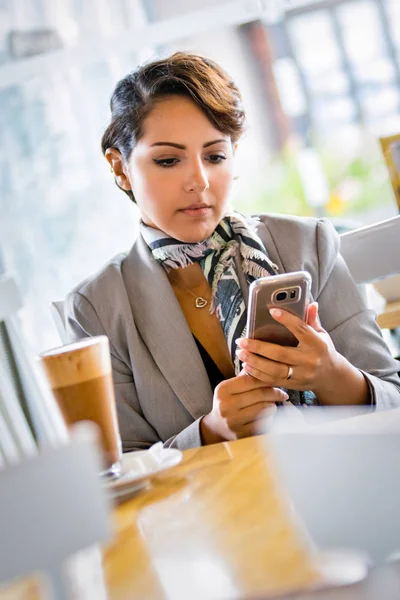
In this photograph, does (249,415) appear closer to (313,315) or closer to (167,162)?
(313,315)

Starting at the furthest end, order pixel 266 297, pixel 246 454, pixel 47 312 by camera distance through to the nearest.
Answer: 1. pixel 47 312
2. pixel 266 297
3. pixel 246 454

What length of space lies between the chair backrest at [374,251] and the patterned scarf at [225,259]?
0.30 m

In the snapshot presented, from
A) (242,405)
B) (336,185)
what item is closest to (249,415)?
(242,405)

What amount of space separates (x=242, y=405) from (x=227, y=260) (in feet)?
1.66

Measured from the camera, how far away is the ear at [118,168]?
72.8 inches

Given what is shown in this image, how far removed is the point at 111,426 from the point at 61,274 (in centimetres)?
318

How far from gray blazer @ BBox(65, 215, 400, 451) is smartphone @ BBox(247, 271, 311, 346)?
0.28m

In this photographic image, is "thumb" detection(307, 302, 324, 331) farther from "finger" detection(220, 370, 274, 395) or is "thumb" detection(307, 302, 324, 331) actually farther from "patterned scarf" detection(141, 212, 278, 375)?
"patterned scarf" detection(141, 212, 278, 375)

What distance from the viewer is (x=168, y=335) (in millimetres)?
1623

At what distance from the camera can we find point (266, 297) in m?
1.22

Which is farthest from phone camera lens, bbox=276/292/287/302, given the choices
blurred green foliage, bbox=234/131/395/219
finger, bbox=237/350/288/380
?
blurred green foliage, bbox=234/131/395/219

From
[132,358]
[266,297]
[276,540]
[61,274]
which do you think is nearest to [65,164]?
[61,274]

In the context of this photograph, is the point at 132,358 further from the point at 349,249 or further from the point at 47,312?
the point at 47,312

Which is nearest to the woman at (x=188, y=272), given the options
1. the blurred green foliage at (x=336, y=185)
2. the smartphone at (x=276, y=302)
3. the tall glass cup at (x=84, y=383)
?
the smartphone at (x=276, y=302)
